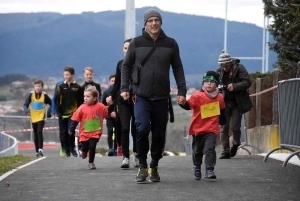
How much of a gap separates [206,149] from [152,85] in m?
1.19

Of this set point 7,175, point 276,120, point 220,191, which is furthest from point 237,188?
point 276,120

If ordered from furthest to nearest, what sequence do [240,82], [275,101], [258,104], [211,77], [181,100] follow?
[258,104] < [275,101] < [240,82] < [211,77] < [181,100]

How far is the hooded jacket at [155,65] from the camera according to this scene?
Result: 11.5 m

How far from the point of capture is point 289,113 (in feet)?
43.3

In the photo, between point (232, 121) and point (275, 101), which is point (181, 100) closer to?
point (232, 121)

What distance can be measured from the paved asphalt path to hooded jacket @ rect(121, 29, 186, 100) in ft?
3.56

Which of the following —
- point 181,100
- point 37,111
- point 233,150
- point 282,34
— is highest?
point 282,34

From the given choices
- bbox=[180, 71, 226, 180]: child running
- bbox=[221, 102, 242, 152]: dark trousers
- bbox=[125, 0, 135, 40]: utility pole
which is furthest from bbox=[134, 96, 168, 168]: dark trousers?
bbox=[125, 0, 135, 40]: utility pole

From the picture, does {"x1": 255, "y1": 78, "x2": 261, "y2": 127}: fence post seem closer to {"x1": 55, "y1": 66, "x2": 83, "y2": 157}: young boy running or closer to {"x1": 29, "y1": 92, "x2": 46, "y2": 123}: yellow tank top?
{"x1": 55, "y1": 66, "x2": 83, "y2": 157}: young boy running

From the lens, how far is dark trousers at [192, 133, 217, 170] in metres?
12.0

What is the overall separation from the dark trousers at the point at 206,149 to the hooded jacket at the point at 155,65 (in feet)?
2.95

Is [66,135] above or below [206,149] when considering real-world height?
below

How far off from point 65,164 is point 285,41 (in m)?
9.97

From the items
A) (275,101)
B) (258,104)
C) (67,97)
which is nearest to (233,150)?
(275,101)
